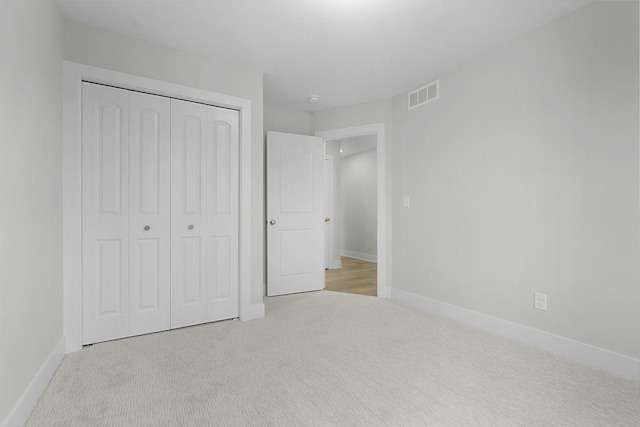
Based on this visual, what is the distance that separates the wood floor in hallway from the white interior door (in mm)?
422

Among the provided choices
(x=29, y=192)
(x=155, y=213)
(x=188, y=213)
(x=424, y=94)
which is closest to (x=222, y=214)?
(x=188, y=213)

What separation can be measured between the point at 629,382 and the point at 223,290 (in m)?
3.02

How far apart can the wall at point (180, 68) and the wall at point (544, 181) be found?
5.84 feet

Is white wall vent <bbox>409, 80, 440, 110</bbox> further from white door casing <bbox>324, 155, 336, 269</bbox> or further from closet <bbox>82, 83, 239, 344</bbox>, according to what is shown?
white door casing <bbox>324, 155, 336, 269</bbox>

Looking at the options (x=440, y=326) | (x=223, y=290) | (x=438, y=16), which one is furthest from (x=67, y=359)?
(x=438, y=16)

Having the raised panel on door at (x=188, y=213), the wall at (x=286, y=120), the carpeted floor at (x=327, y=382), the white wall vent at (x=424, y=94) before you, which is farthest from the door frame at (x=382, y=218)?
the raised panel on door at (x=188, y=213)

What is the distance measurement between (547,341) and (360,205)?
17.2 feet

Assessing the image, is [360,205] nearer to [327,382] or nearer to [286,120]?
[286,120]

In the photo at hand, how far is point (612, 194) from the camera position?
84.7 inches

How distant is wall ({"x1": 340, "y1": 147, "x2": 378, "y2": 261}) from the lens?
7133 millimetres

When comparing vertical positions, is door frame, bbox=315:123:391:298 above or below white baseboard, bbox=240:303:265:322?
above

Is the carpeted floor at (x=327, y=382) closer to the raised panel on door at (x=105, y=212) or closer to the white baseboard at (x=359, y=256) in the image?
the raised panel on door at (x=105, y=212)

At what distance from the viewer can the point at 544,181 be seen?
2539 millimetres

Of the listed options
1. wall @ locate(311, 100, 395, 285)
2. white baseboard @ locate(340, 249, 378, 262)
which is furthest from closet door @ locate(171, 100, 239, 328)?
white baseboard @ locate(340, 249, 378, 262)
